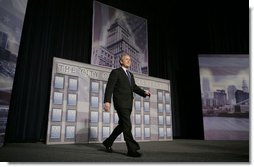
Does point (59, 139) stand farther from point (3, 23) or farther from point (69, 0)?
point (69, 0)

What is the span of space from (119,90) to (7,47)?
1762mm

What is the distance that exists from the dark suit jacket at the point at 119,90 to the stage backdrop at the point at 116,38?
230 centimetres

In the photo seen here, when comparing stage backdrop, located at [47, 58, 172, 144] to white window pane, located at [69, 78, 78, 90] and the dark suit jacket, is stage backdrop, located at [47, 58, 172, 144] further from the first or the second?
the dark suit jacket

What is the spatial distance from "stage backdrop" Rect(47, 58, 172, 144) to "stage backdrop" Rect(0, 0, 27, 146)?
76cm

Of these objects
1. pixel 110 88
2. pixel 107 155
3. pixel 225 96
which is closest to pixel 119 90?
pixel 110 88

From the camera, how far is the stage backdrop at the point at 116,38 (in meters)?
4.96

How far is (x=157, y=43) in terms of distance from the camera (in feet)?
21.0

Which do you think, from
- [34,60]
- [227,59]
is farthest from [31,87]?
[227,59]

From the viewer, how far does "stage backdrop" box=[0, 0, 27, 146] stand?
9.66ft

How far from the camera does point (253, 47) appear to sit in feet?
8.07

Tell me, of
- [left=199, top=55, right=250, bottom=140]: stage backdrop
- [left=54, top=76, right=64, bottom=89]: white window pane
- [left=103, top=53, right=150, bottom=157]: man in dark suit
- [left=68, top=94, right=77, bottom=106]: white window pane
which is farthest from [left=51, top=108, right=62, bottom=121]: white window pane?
[left=199, top=55, right=250, bottom=140]: stage backdrop

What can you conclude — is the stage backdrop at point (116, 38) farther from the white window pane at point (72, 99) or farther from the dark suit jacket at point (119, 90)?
the dark suit jacket at point (119, 90)

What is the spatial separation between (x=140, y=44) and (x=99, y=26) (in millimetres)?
1277

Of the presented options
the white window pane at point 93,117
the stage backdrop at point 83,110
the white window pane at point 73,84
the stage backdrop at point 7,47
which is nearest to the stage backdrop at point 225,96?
the stage backdrop at point 83,110
